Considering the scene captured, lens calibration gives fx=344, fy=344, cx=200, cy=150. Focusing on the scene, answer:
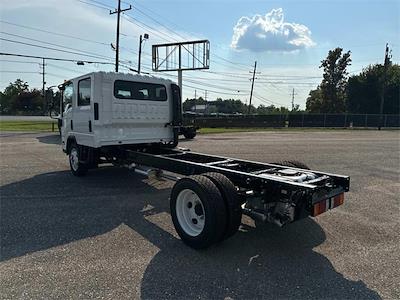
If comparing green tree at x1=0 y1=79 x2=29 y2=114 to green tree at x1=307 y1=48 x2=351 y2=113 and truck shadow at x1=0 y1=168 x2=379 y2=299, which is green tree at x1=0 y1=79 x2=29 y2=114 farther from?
truck shadow at x1=0 y1=168 x2=379 y2=299

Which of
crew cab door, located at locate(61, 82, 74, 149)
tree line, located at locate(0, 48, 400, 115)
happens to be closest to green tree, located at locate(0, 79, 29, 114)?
tree line, located at locate(0, 48, 400, 115)

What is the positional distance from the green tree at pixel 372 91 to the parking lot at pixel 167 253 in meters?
59.2

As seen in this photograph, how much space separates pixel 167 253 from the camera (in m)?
4.08

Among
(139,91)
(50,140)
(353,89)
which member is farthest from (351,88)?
(139,91)

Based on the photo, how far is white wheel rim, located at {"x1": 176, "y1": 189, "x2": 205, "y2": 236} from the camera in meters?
4.36

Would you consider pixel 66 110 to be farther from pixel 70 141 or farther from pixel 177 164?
pixel 177 164

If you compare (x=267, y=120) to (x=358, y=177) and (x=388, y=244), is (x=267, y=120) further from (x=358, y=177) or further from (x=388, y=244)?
(x=388, y=244)

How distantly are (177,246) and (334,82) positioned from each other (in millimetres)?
66272

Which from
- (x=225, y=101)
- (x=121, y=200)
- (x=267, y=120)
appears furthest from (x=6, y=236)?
(x=225, y=101)

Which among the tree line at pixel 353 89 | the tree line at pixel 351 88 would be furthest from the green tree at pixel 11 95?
the tree line at pixel 351 88

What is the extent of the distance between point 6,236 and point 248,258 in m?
3.23

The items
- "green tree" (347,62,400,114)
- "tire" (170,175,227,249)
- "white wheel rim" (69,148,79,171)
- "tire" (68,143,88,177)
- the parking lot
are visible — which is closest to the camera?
the parking lot

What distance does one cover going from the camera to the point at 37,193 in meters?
6.98

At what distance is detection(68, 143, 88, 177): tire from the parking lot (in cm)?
146
